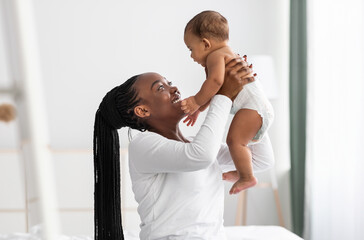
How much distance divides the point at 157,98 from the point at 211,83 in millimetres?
197

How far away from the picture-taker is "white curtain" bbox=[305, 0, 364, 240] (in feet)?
9.60

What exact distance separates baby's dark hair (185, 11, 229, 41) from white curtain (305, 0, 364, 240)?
1499 mm

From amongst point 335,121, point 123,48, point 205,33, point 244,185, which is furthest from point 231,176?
point 123,48

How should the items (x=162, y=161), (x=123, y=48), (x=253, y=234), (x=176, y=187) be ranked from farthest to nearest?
1. (x=123, y=48)
2. (x=253, y=234)
3. (x=176, y=187)
4. (x=162, y=161)

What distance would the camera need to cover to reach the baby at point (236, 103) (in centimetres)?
163

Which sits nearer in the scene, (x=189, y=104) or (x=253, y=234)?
(x=189, y=104)

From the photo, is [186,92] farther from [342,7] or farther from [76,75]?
[342,7]

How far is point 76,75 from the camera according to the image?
152 inches

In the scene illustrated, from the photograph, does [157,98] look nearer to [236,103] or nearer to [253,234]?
[236,103]

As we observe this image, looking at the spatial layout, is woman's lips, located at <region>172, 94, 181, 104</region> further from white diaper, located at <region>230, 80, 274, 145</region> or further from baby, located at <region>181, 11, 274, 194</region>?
white diaper, located at <region>230, 80, 274, 145</region>

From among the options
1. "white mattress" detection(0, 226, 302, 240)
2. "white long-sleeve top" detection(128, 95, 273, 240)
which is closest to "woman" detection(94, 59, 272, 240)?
"white long-sleeve top" detection(128, 95, 273, 240)

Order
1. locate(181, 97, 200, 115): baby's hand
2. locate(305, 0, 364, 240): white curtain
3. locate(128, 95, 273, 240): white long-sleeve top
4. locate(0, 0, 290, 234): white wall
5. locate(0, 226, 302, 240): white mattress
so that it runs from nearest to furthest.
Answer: locate(128, 95, 273, 240): white long-sleeve top, locate(181, 97, 200, 115): baby's hand, locate(0, 226, 302, 240): white mattress, locate(305, 0, 364, 240): white curtain, locate(0, 0, 290, 234): white wall

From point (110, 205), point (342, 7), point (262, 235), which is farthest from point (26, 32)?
point (342, 7)

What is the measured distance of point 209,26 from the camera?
5.33 ft
